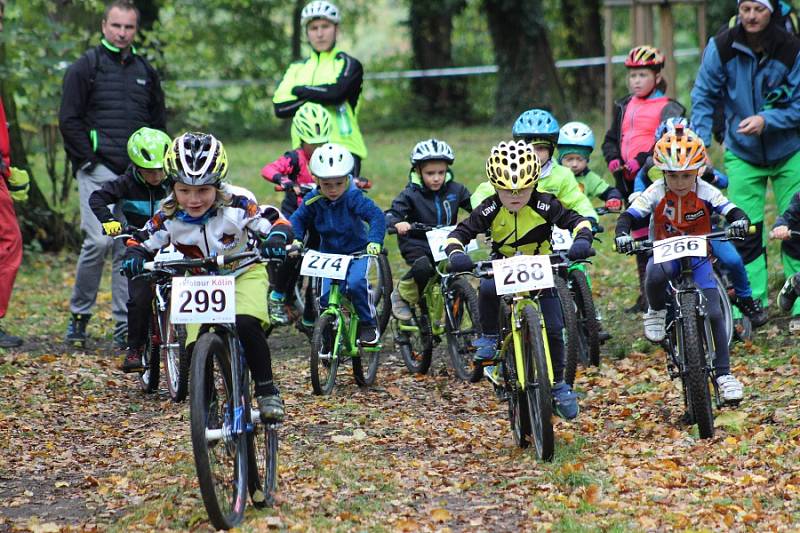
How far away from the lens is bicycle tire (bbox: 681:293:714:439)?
25.1 feet

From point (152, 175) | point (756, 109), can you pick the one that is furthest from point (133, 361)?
point (756, 109)

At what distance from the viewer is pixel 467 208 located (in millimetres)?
10641

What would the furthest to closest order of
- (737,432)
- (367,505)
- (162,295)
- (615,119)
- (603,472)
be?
(615,119) → (162,295) → (737,432) → (603,472) → (367,505)

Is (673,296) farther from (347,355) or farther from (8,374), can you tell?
(8,374)

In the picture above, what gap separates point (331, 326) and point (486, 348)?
1.93m

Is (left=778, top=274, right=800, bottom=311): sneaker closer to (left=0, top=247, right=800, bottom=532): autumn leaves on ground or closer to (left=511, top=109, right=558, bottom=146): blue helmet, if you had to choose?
(left=0, top=247, right=800, bottom=532): autumn leaves on ground

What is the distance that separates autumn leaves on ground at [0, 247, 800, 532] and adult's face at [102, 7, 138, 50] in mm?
2813

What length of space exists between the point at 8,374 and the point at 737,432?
5805 mm

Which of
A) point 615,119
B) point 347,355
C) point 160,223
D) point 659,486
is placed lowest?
point 659,486

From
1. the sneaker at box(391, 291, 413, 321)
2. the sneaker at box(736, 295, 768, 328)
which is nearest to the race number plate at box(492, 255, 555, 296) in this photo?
the sneaker at box(736, 295, 768, 328)

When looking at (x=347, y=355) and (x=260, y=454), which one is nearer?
(x=260, y=454)

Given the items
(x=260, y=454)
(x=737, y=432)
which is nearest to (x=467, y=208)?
(x=737, y=432)

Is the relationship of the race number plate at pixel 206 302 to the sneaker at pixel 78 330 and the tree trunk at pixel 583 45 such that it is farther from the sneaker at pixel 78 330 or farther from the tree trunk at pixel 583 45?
the tree trunk at pixel 583 45

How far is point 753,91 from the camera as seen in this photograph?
10.3m
